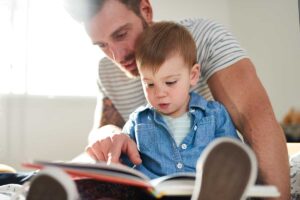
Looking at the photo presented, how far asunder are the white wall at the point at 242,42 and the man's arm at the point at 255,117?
4.31ft

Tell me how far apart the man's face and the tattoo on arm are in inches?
7.2

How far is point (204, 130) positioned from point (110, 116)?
1.80ft

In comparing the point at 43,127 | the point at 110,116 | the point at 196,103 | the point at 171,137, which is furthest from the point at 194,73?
the point at 43,127

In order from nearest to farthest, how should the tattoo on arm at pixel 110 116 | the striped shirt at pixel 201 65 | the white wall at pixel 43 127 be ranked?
the striped shirt at pixel 201 65
the tattoo on arm at pixel 110 116
the white wall at pixel 43 127

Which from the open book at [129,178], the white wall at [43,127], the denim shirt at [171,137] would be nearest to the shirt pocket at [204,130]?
the denim shirt at [171,137]

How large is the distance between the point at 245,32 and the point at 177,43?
158 centimetres

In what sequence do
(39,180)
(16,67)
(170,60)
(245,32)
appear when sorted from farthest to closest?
(245,32) → (16,67) → (170,60) → (39,180)

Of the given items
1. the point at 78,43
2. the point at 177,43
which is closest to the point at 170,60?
the point at 177,43

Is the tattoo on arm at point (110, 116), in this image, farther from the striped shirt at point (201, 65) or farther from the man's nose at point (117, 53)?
the man's nose at point (117, 53)

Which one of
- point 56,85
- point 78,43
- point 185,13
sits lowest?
point 56,85

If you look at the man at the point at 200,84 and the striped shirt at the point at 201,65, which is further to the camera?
the striped shirt at the point at 201,65

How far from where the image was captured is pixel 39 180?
561 mm

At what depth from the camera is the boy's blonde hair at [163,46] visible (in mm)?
1009

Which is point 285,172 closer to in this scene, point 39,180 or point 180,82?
point 180,82
